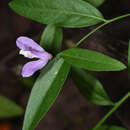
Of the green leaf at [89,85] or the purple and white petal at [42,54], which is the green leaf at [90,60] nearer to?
the purple and white petal at [42,54]

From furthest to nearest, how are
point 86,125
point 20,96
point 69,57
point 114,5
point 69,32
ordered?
point 20,96 < point 86,125 < point 69,32 < point 114,5 < point 69,57

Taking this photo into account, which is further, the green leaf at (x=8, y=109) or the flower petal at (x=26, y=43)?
the green leaf at (x=8, y=109)

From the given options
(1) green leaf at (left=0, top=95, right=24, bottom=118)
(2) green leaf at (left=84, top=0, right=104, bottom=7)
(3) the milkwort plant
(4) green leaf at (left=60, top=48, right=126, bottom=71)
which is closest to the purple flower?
(3) the milkwort plant

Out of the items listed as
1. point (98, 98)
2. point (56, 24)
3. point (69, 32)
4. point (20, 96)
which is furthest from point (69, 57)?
point (20, 96)

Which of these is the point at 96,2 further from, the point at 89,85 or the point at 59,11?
the point at 89,85

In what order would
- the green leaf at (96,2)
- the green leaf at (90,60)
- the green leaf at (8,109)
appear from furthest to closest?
the green leaf at (8,109) < the green leaf at (96,2) < the green leaf at (90,60)

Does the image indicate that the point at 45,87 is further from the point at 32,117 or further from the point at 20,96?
the point at 20,96

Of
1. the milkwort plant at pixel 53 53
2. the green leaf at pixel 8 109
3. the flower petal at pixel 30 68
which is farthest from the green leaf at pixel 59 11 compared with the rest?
the green leaf at pixel 8 109
